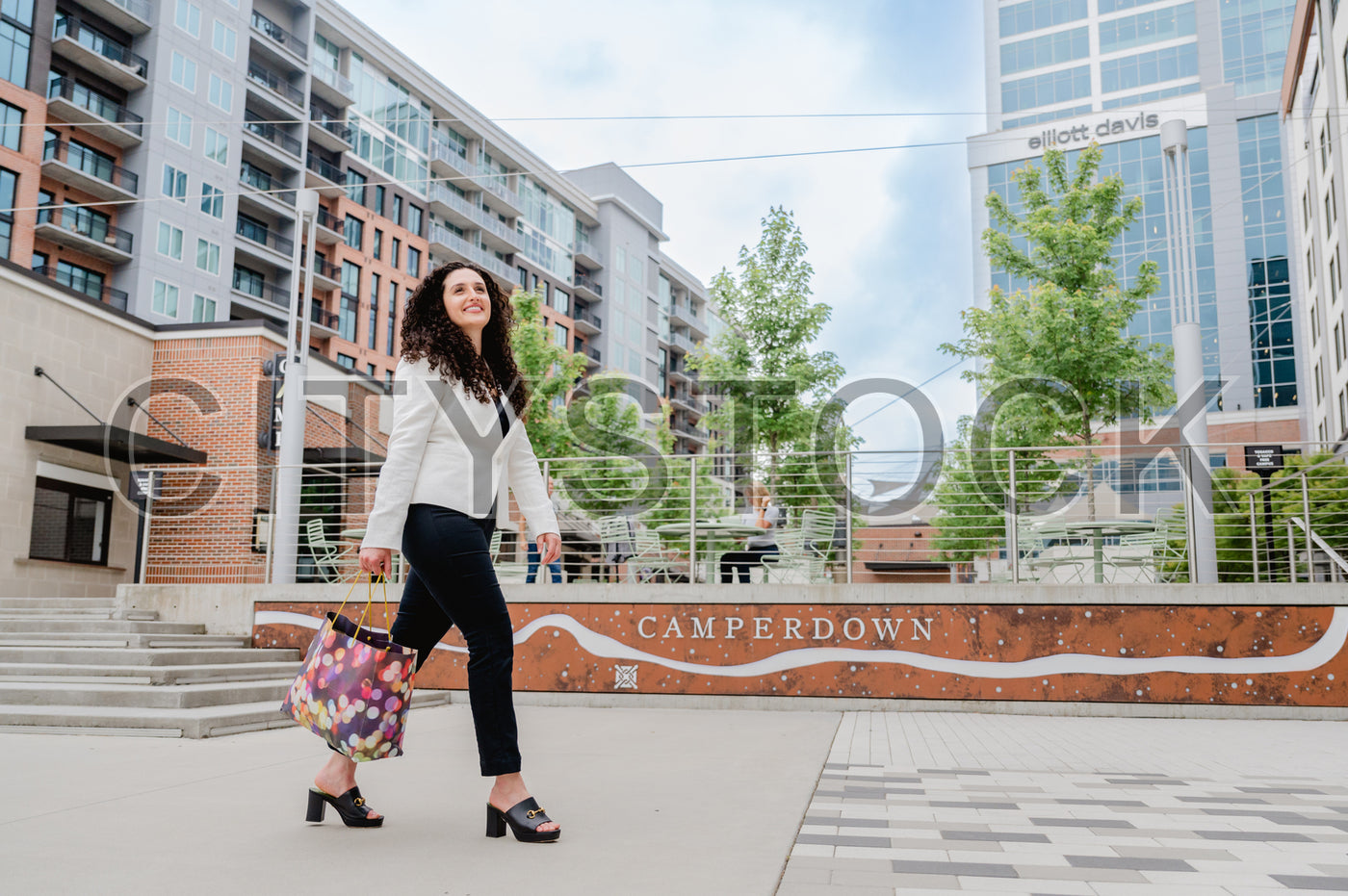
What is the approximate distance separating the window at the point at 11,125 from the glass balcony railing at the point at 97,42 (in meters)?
3.05

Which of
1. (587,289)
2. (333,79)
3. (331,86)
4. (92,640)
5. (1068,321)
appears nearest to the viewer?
(92,640)

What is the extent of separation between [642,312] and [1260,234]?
1479 inches

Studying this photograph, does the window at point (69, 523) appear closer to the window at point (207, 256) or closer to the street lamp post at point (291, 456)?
the street lamp post at point (291, 456)

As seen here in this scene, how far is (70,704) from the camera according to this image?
7.05 metres

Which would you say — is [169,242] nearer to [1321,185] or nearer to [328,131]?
[328,131]

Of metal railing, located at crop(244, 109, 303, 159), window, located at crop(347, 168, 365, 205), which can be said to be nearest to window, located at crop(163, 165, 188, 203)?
metal railing, located at crop(244, 109, 303, 159)

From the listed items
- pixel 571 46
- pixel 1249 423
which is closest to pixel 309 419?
pixel 571 46

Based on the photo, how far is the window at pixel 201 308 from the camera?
36469mm

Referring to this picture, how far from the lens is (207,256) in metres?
37.0

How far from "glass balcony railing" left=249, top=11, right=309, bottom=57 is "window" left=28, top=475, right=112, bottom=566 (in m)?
28.9

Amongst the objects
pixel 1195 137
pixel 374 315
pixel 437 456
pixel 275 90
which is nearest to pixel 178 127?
pixel 275 90

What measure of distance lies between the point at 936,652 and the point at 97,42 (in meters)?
36.9

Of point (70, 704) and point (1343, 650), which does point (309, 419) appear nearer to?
point (70, 704)

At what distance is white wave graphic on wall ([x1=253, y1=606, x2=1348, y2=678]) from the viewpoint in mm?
8664
